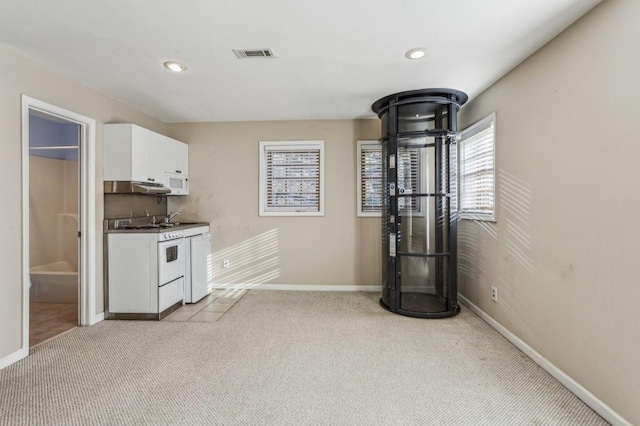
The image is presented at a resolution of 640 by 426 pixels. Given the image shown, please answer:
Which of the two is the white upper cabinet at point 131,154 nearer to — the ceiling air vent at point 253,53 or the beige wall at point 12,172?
the beige wall at point 12,172

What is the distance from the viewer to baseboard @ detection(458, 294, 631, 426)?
5.44 feet

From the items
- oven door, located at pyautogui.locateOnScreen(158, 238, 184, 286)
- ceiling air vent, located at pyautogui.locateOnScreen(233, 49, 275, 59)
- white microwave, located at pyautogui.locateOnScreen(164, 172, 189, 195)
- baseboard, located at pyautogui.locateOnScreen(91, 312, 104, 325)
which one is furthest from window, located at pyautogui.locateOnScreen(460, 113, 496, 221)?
baseboard, located at pyautogui.locateOnScreen(91, 312, 104, 325)

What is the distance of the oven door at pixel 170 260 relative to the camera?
127 inches

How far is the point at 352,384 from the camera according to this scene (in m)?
2.02

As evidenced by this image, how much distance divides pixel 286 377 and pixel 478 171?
2.82 meters

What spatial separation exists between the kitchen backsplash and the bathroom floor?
1174 millimetres

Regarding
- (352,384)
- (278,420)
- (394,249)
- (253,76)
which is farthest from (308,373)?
(253,76)

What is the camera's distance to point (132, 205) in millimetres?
3729

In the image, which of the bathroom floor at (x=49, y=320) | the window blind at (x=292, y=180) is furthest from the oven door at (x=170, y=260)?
the window blind at (x=292, y=180)

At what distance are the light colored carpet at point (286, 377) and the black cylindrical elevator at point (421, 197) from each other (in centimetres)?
39

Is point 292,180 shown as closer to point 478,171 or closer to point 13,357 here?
point 478,171

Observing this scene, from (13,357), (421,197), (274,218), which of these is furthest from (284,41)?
(13,357)

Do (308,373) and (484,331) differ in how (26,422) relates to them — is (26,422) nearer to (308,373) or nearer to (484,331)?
(308,373)

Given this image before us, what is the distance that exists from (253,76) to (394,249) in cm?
232
